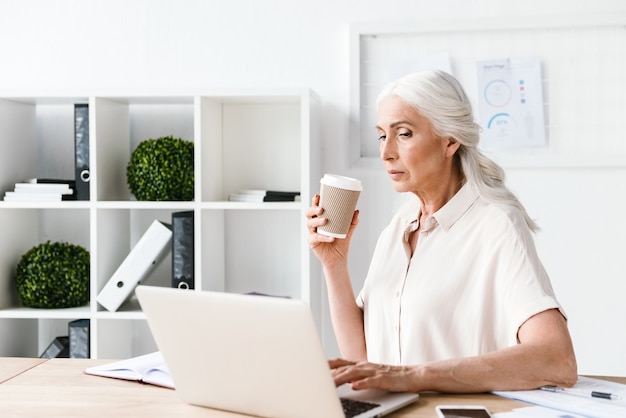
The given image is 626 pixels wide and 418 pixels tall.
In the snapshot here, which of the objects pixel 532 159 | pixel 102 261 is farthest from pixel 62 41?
pixel 532 159

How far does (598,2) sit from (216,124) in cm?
148

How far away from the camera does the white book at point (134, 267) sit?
9.01 feet

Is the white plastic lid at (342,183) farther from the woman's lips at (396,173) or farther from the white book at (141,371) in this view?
the white book at (141,371)

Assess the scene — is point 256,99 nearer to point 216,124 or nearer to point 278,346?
point 216,124

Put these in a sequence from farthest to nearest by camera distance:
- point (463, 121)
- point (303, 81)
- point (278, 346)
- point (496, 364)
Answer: point (303, 81)
point (463, 121)
point (496, 364)
point (278, 346)

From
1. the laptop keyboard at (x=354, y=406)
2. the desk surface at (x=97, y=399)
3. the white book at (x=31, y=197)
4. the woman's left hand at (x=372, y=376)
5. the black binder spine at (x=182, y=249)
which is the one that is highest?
the white book at (x=31, y=197)

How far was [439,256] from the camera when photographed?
68.1 inches

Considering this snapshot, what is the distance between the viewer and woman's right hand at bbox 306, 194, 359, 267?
5.34 ft

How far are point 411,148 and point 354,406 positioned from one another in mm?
751

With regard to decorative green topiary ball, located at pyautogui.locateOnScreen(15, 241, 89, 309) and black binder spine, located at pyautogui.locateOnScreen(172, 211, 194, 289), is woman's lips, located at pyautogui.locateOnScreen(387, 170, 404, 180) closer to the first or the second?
black binder spine, located at pyautogui.locateOnScreen(172, 211, 194, 289)

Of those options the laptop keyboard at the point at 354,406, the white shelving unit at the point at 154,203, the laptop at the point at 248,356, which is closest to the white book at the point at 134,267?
the white shelving unit at the point at 154,203

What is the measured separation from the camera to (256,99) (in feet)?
9.15

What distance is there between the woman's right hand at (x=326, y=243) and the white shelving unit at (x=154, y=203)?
0.83 meters

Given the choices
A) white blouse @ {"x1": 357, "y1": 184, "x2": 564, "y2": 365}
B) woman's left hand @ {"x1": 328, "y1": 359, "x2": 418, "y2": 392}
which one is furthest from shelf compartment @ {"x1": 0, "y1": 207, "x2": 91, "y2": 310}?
woman's left hand @ {"x1": 328, "y1": 359, "x2": 418, "y2": 392}
